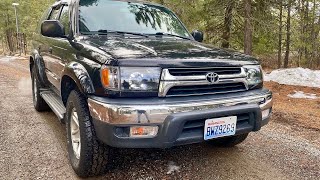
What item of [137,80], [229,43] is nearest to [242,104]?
[137,80]

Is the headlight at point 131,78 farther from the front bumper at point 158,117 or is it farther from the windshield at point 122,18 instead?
the windshield at point 122,18

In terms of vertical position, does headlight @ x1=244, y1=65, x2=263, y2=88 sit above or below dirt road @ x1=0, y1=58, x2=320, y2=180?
above

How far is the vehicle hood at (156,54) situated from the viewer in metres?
2.47

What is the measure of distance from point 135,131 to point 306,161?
2213mm

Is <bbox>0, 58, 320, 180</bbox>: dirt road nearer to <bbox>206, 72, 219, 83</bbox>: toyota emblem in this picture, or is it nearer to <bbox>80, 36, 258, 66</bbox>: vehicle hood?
<bbox>206, 72, 219, 83</bbox>: toyota emblem

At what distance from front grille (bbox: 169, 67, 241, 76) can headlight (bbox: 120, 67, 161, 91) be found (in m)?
0.16

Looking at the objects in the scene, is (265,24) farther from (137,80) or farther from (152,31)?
(137,80)

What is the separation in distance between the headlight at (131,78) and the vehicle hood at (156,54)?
0.19 feet

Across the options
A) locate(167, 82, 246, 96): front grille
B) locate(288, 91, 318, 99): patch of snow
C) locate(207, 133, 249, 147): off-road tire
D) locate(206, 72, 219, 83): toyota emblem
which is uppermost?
locate(206, 72, 219, 83): toyota emblem

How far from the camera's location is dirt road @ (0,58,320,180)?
9.96 feet

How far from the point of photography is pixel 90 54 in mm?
2730

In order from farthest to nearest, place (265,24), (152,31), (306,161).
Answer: (265,24) < (152,31) < (306,161)

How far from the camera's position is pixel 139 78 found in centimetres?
244

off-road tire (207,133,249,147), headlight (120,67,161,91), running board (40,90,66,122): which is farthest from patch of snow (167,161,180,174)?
running board (40,90,66,122)
